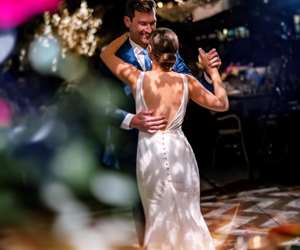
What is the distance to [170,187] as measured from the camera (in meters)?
3.60

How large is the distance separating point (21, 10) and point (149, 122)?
284 inches

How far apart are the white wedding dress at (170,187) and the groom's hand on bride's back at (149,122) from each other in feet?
0.18

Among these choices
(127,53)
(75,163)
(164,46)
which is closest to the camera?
(164,46)

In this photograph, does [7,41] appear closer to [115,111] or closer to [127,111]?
[127,111]

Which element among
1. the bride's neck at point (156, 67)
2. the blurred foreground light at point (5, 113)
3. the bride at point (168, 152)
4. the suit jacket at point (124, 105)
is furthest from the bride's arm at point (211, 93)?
the blurred foreground light at point (5, 113)

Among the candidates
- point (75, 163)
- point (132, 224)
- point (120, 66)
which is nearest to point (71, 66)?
point (75, 163)

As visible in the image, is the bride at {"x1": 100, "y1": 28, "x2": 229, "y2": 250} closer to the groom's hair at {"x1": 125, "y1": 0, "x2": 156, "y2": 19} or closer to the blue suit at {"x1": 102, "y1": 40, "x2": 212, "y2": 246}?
the blue suit at {"x1": 102, "y1": 40, "x2": 212, "y2": 246}

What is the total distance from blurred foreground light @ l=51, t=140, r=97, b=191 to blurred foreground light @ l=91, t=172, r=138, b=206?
24 centimetres

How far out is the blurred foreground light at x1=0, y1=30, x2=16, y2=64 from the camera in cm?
1080

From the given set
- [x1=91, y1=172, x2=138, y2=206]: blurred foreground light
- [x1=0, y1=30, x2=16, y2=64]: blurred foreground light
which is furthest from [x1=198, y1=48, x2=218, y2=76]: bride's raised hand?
[x1=0, y1=30, x2=16, y2=64]: blurred foreground light

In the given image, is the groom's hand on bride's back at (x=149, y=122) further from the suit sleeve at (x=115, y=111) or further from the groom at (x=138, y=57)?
the suit sleeve at (x=115, y=111)

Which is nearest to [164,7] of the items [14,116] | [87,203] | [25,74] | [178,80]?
[87,203]

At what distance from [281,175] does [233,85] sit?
20.4 ft

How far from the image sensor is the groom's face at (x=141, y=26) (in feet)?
12.2
